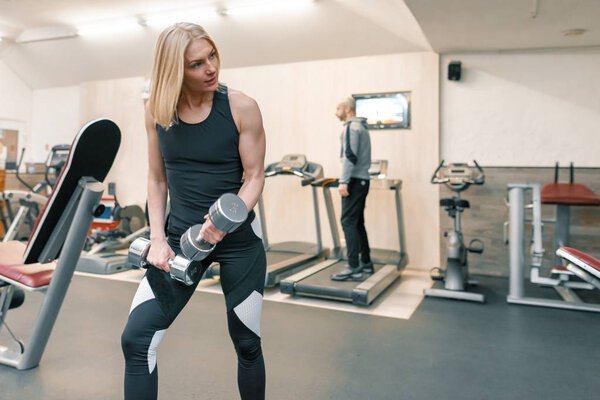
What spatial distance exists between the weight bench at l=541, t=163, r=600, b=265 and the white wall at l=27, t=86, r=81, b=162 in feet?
23.0

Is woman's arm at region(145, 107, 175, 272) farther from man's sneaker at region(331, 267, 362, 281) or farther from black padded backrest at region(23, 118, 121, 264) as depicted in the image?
man's sneaker at region(331, 267, 362, 281)

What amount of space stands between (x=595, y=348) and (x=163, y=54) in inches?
126

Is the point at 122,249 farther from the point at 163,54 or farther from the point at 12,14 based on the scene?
the point at 163,54

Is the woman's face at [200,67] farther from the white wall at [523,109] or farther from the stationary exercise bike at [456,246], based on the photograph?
the white wall at [523,109]

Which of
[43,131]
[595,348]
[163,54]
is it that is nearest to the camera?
[163,54]

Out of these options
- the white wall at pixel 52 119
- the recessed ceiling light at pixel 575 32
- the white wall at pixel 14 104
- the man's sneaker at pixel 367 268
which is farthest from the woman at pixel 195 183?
the white wall at pixel 14 104

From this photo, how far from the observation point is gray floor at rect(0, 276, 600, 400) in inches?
93.3

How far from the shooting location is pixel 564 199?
167 inches

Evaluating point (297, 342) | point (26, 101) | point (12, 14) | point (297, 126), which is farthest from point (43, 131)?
point (297, 342)

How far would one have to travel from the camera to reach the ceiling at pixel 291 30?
13.0 ft

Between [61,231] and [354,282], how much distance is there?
8.44 ft

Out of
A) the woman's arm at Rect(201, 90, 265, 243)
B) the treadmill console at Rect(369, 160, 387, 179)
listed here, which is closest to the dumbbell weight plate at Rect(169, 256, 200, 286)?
the woman's arm at Rect(201, 90, 265, 243)

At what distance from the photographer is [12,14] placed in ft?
20.1

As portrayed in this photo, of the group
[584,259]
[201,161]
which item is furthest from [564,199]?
[201,161]
